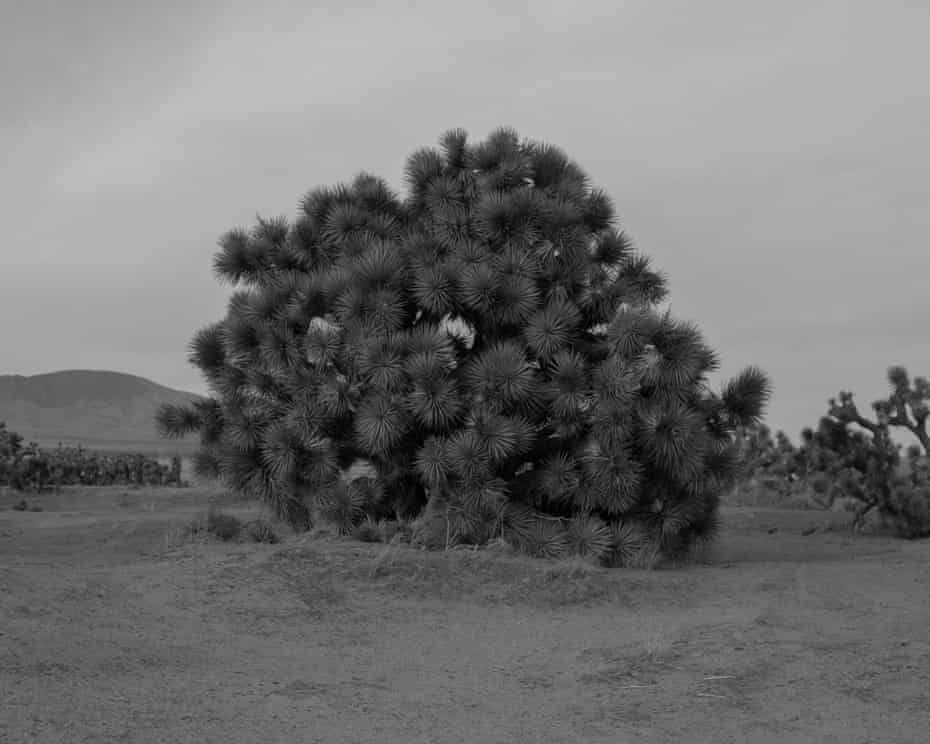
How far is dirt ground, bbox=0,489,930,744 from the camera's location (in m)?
6.91

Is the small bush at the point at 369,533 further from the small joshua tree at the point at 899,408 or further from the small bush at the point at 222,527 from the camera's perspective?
the small joshua tree at the point at 899,408

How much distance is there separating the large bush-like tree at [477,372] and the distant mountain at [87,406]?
70667mm

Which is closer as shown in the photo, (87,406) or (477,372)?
(477,372)

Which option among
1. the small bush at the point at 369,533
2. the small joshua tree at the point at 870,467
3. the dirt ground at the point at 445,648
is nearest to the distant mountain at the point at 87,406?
the small joshua tree at the point at 870,467

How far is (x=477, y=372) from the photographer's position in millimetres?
14391

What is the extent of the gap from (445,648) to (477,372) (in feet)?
17.2

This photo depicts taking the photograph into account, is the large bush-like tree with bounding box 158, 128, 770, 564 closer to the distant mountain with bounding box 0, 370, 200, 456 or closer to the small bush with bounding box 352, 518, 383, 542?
the small bush with bounding box 352, 518, 383, 542

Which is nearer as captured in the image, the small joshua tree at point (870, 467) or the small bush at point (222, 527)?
the small bush at point (222, 527)

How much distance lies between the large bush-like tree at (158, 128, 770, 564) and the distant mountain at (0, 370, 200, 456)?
7067 cm

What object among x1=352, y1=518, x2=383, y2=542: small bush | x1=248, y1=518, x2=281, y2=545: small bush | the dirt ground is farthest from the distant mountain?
the dirt ground

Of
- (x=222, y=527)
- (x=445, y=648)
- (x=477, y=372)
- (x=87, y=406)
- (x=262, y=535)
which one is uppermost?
(x=87, y=406)

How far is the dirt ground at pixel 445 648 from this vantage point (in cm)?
691

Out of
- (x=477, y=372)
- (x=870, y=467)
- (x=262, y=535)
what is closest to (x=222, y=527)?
(x=262, y=535)

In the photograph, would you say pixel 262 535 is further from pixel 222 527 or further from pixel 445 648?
pixel 445 648
